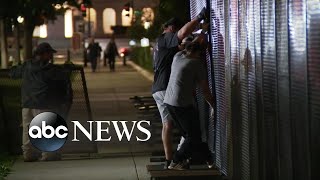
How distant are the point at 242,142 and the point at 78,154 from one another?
13.8 feet

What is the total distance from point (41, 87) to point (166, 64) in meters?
2.22

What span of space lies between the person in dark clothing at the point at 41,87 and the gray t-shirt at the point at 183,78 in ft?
8.31

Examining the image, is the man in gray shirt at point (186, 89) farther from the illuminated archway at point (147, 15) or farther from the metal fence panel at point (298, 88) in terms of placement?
the illuminated archway at point (147, 15)

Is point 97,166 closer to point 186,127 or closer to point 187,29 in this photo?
point 186,127

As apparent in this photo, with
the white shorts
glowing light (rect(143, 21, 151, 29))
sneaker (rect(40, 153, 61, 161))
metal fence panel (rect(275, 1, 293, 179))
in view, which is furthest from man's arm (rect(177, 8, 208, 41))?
glowing light (rect(143, 21, 151, 29))

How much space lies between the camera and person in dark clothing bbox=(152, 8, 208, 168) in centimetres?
821

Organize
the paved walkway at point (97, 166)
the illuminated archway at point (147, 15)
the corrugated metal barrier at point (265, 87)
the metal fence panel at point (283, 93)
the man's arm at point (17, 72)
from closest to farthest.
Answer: the corrugated metal barrier at point (265, 87)
the metal fence panel at point (283, 93)
the paved walkway at point (97, 166)
the man's arm at point (17, 72)
the illuminated archway at point (147, 15)

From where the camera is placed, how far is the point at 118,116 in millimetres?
16141

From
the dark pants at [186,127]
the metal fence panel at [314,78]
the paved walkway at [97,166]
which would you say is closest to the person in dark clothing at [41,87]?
the paved walkway at [97,166]

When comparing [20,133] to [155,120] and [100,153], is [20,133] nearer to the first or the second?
[100,153]

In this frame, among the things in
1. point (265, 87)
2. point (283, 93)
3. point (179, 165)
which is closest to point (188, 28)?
point (179, 165)

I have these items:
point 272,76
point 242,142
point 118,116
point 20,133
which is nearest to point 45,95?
point 20,133

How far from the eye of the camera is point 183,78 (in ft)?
25.7

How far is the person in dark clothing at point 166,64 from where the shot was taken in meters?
8.21
